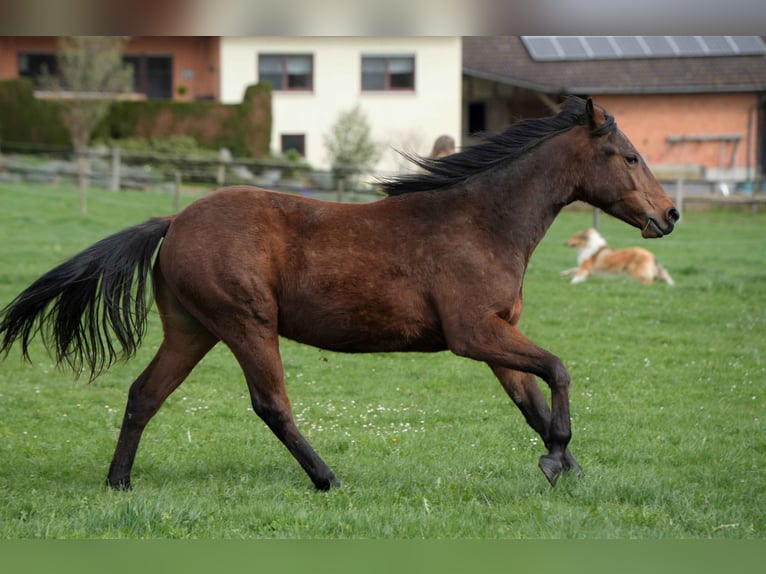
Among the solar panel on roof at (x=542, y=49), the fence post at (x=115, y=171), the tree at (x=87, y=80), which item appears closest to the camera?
the fence post at (x=115, y=171)

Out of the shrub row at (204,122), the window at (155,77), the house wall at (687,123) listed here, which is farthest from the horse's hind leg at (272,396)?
the window at (155,77)

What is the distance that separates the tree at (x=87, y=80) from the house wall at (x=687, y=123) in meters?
16.6

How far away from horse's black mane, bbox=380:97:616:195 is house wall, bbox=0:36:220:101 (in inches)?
1196

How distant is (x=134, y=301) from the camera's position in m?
6.43

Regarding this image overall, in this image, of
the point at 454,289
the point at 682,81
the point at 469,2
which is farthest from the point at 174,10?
the point at 682,81

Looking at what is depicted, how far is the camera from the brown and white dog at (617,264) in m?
16.1

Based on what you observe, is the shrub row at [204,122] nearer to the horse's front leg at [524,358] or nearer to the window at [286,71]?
the window at [286,71]

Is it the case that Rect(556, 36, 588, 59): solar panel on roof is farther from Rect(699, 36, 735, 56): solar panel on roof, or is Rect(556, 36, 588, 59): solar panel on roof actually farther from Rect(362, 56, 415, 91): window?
Rect(362, 56, 415, 91): window

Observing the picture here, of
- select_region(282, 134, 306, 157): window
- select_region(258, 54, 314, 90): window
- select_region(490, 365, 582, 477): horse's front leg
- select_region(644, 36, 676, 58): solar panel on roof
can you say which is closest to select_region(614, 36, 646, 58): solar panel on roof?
select_region(644, 36, 676, 58): solar panel on roof

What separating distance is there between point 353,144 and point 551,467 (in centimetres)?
2889

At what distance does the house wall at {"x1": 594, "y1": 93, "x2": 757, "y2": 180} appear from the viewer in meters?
36.6

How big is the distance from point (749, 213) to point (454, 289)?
25929 millimetres

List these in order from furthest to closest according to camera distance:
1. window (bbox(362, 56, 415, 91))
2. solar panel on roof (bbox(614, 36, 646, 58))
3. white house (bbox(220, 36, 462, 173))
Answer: window (bbox(362, 56, 415, 91)) < white house (bbox(220, 36, 462, 173)) < solar panel on roof (bbox(614, 36, 646, 58))

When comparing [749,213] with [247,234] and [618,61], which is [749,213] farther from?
[247,234]
